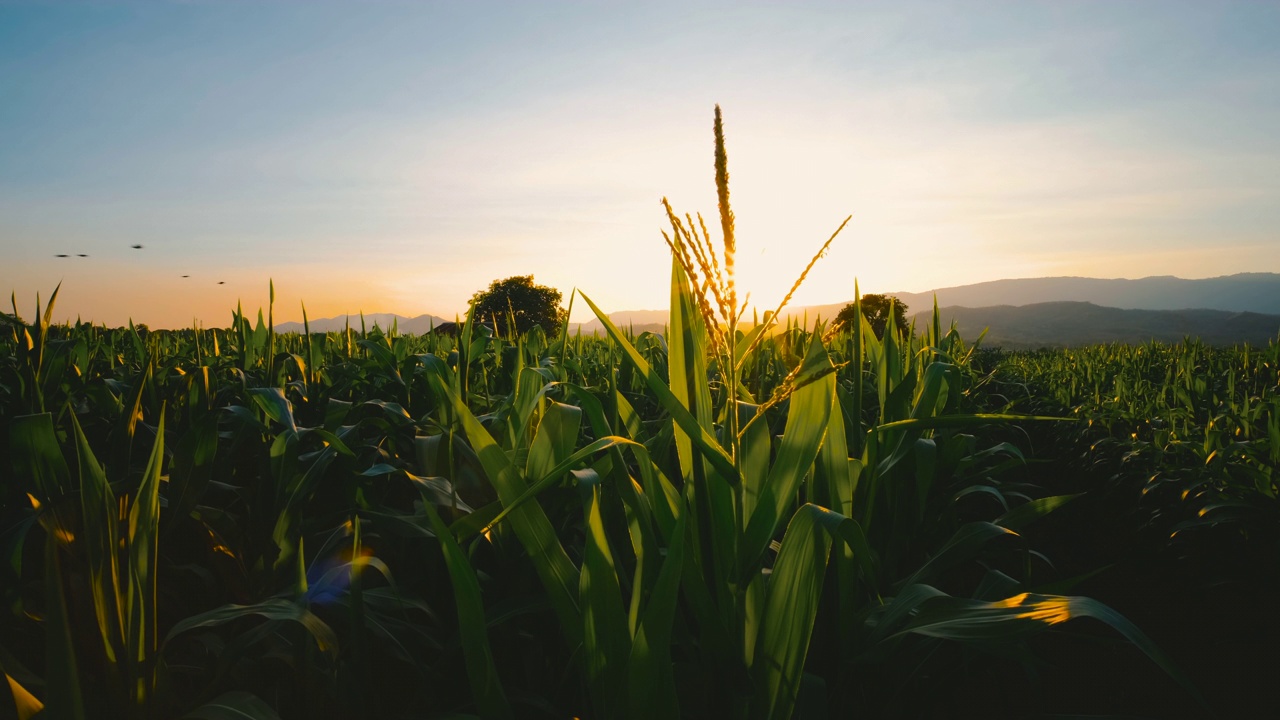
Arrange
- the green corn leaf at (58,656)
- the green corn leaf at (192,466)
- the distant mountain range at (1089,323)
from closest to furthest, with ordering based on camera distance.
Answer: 1. the green corn leaf at (58,656)
2. the green corn leaf at (192,466)
3. the distant mountain range at (1089,323)

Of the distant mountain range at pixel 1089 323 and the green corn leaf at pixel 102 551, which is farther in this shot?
the distant mountain range at pixel 1089 323

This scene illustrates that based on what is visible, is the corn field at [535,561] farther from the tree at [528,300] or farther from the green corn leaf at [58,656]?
the tree at [528,300]

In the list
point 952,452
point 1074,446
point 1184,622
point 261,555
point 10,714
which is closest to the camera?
point 10,714

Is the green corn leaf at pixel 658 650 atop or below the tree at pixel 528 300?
below

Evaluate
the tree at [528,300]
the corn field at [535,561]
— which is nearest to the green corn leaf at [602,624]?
the corn field at [535,561]

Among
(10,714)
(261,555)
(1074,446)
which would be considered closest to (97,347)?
(261,555)

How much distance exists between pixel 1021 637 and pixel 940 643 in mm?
194

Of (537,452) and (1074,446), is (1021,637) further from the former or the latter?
(1074,446)

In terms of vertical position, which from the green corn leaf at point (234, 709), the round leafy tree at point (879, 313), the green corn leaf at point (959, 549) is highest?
the round leafy tree at point (879, 313)

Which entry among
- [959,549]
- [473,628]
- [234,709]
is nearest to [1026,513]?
[959,549]

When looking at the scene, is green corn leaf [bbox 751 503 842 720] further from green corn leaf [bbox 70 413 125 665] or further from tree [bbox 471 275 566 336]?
tree [bbox 471 275 566 336]

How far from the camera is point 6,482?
184 cm

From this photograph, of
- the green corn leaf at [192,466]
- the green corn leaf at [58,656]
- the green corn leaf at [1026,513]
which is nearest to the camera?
the green corn leaf at [58,656]

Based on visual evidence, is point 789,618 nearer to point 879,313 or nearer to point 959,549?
point 959,549
